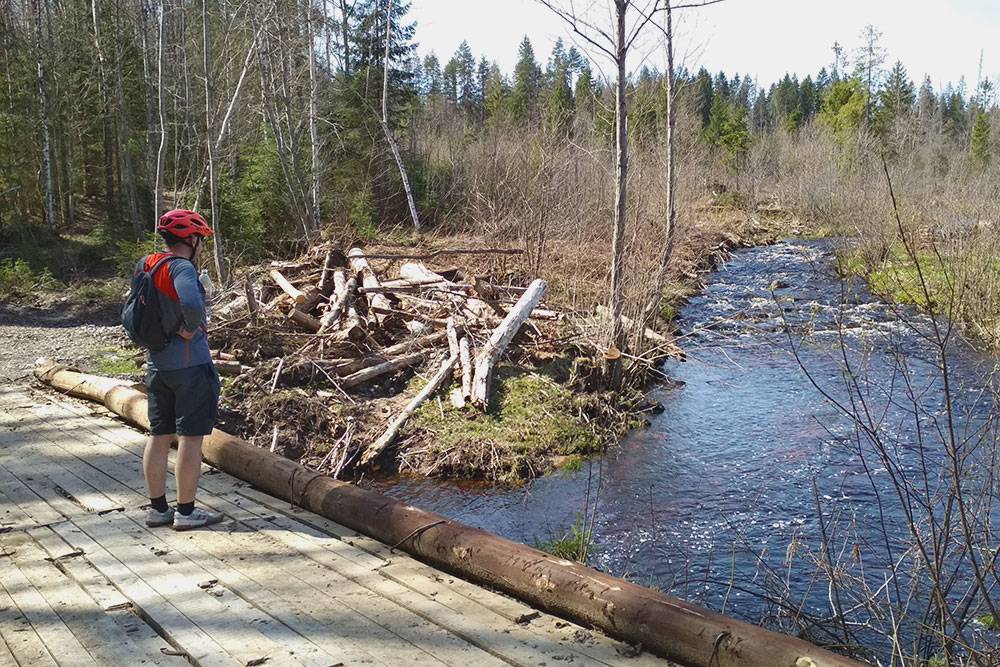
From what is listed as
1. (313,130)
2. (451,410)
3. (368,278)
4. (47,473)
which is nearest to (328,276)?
(368,278)

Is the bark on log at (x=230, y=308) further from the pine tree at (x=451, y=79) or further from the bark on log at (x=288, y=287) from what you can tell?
the pine tree at (x=451, y=79)

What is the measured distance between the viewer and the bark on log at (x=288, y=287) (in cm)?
1247

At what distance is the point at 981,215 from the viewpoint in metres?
16.3

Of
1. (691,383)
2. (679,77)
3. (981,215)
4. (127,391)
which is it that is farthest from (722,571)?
(679,77)

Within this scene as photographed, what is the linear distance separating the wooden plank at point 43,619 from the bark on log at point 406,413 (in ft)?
15.6

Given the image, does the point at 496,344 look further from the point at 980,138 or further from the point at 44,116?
the point at 980,138

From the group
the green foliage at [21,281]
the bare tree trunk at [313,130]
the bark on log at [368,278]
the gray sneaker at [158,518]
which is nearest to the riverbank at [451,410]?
the bark on log at [368,278]

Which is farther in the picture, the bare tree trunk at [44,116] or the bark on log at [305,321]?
the bare tree trunk at [44,116]

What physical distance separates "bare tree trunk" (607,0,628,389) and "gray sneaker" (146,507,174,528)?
6800 millimetres

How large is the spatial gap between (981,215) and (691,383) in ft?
27.6

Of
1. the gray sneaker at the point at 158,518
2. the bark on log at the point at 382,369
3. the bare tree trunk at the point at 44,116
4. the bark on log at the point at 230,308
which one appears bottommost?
the gray sneaker at the point at 158,518

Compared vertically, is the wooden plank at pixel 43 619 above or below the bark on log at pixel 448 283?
below

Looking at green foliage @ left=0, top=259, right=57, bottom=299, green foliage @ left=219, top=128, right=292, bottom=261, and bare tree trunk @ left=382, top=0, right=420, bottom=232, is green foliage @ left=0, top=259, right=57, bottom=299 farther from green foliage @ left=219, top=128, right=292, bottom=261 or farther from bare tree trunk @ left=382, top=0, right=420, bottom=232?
bare tree trunk @ left=382, top=0, right=420, bottom=232

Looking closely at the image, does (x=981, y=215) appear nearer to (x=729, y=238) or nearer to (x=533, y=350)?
(x=533, y=350)
